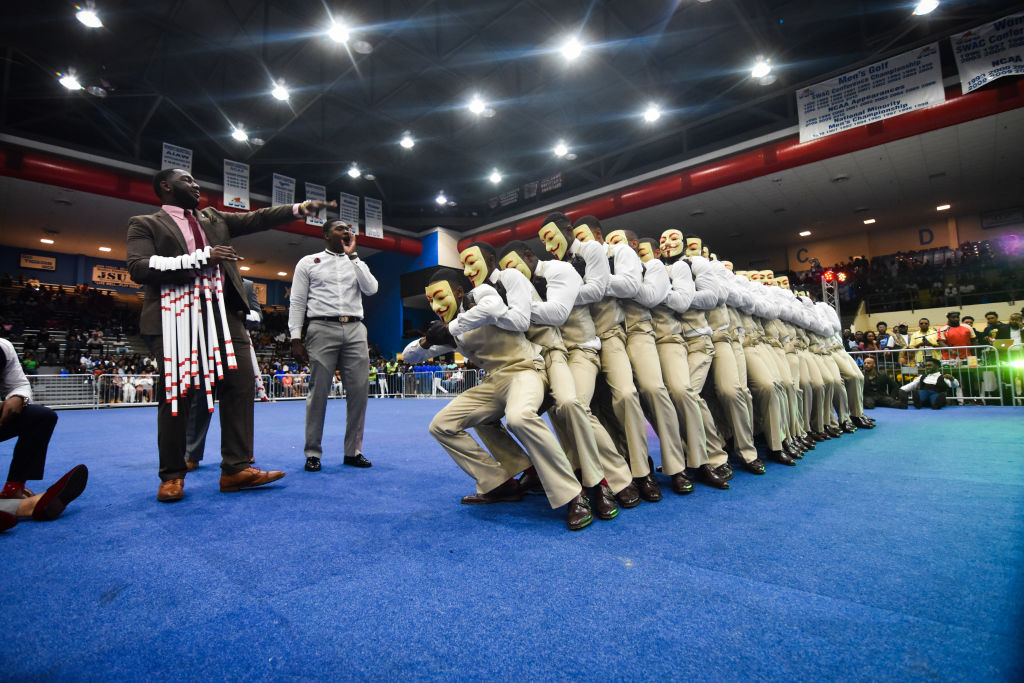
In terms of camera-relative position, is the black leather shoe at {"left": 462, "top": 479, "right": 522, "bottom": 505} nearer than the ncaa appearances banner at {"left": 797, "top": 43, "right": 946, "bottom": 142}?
Yes

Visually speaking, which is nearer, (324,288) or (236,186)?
(324,288)

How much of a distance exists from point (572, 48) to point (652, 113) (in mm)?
3496

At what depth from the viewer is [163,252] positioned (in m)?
2.94

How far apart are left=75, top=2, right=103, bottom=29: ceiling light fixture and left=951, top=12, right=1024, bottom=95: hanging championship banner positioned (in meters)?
14.6

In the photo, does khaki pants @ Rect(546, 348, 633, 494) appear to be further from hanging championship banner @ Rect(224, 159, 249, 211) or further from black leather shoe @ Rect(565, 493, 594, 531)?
hanging championship banner @ Rect(224, 159, 249, 211)

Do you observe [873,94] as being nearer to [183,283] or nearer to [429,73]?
[429,73]

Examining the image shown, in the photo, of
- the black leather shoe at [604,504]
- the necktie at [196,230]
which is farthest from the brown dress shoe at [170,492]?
the black leather shoe at [604,504]

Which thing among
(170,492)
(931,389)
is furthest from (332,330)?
(931,389)

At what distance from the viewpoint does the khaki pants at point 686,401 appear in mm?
3125

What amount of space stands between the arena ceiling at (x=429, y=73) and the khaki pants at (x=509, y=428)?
8.54 m

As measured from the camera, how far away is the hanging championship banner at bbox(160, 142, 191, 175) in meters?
11.5

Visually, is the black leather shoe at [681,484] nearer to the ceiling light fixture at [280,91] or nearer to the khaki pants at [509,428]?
the khaki pants at [509,428]

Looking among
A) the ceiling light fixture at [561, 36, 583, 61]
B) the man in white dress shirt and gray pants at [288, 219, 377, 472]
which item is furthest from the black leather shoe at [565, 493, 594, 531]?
the ceiling light fixture at [561, 36, 583, 61]

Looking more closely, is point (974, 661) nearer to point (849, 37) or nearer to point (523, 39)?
point (523, 39)
